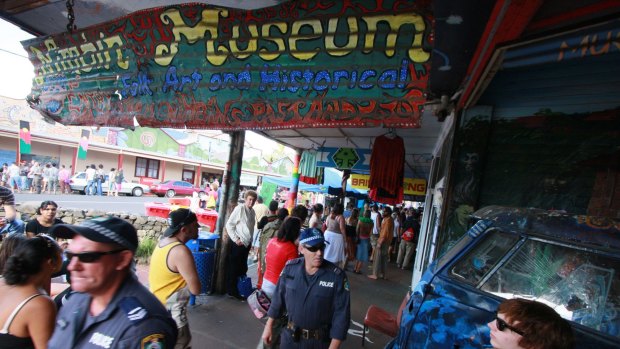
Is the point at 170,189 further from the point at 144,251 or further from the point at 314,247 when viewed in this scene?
the point at 314,247

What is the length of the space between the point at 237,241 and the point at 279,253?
2182mm

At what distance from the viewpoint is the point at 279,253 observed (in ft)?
10.7

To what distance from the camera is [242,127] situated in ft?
10.7

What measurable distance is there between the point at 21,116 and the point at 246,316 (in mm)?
26238

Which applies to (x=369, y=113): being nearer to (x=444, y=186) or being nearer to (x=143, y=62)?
(x=444, y=186)

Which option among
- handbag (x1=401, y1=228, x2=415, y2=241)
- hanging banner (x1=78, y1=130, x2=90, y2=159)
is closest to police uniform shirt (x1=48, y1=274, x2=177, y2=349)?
handbag (x1=401, y1=228, x2=415, y2=241)

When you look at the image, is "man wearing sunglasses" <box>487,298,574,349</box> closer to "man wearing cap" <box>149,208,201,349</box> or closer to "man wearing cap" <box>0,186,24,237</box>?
"man wearing cap" <box>149,208,201,349</box>

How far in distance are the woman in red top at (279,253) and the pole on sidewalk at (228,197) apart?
2284 mm

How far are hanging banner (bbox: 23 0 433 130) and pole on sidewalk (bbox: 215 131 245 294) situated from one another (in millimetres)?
1680

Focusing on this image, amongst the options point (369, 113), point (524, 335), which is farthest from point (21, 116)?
point (524, 335)

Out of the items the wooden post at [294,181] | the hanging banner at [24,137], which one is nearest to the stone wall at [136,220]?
the wooden post at [294,181]

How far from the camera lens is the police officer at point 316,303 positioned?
7.67ft

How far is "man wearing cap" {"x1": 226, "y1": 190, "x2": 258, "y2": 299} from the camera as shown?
5.25 m

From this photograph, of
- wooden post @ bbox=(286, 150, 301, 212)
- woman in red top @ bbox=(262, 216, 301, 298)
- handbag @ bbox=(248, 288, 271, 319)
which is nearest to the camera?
handbag @ bbox=(248, 288, 271, 319)
